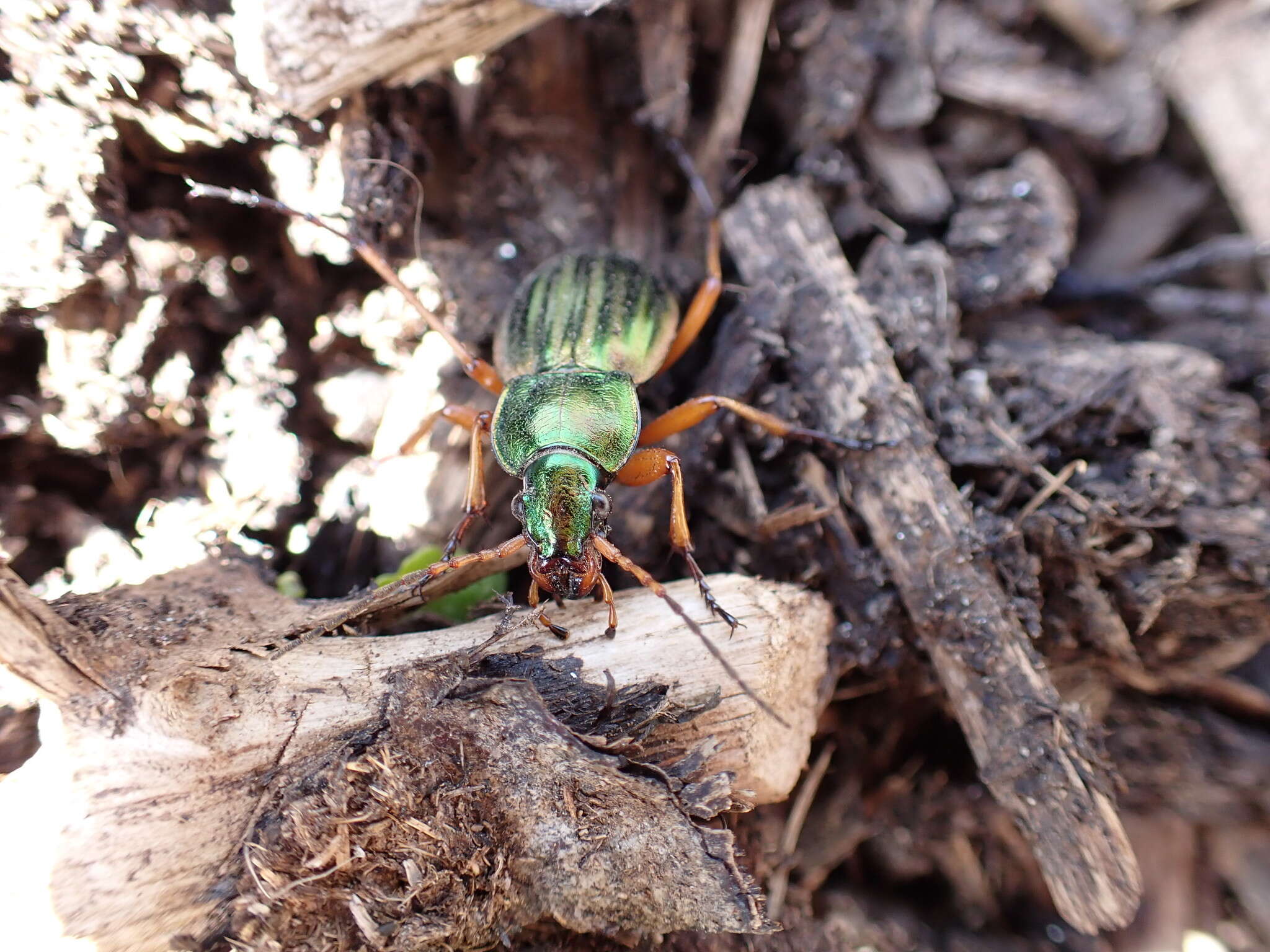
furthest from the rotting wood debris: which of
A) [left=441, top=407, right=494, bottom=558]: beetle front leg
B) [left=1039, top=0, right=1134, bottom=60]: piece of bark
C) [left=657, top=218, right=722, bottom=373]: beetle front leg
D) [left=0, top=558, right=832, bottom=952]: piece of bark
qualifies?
[left=0, top=558, right=832, bottom=952]: piece of bark

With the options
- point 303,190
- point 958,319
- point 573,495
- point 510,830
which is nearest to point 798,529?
point 573,495

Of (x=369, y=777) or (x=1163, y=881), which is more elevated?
(x=369, y=777)

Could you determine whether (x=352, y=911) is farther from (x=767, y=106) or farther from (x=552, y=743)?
(x=767, y=106)

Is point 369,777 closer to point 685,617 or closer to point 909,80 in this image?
point 685,617

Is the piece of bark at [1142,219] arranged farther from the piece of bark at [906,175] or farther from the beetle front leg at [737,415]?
the beetle front leg at [737,415]

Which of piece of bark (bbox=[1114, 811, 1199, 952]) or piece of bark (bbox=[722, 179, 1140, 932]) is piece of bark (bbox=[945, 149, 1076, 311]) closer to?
piece of bark (bbox=[722, 179, 1140, 932])

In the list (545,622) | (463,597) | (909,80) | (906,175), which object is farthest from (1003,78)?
(463,597)

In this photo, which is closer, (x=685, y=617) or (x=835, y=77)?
(x=685, y=617)
